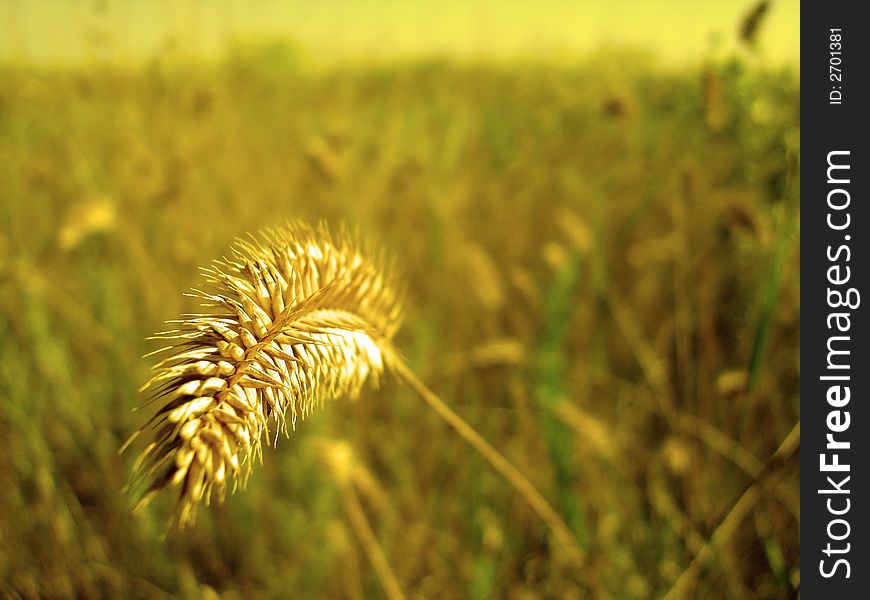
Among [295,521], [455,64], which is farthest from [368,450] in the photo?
[455,64]

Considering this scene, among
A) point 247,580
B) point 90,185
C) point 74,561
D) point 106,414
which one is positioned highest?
point 90,185

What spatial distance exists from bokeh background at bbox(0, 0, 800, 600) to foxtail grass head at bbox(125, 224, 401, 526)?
0.56 m

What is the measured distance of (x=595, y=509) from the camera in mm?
1932

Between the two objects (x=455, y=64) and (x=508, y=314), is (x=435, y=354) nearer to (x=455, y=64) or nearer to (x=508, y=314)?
(x=508, y=314)

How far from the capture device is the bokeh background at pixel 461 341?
65.1 inches

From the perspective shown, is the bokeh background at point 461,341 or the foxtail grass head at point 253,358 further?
the bokeh background at point 461,341

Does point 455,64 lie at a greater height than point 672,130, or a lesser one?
greater

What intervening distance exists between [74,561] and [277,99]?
12.8 feet

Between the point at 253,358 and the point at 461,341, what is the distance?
193 cm

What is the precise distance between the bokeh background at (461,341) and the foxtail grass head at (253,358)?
21.9 inches

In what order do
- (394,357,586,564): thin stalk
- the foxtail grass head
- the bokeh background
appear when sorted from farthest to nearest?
the bokeh background < (394,357,586,564): thin stalk < the foxtail grass head

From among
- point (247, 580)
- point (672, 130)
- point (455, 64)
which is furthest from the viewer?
point (455, 64)

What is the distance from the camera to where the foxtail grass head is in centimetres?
55

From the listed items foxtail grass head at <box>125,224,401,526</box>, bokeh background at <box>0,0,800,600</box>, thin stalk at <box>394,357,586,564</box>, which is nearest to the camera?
foxtail grass head at <box>125,224,401,526</box>
